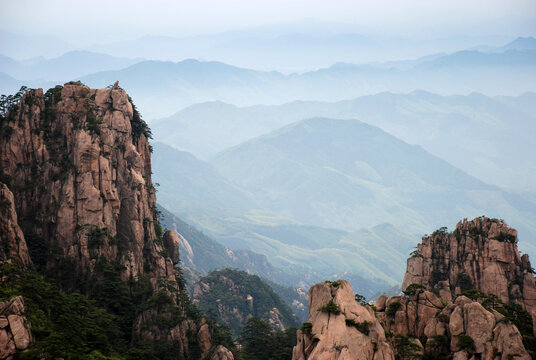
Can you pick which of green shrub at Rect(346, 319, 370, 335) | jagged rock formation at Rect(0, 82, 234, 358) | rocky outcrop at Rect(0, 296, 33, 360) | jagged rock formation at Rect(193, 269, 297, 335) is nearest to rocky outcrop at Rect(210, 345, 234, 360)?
jagged rock formation at Rect(0, 82, 234, 358)

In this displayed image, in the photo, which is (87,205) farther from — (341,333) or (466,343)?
(466,343)

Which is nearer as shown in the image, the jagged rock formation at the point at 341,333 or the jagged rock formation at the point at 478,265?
the jagged rock formation at the point at 341,333

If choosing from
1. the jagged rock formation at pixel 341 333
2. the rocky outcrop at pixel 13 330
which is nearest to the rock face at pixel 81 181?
the rocky outcrop at pixel 13 330

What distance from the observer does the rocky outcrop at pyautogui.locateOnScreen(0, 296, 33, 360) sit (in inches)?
2515

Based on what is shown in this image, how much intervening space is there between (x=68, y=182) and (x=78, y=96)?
591 inches

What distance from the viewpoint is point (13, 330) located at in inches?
2562

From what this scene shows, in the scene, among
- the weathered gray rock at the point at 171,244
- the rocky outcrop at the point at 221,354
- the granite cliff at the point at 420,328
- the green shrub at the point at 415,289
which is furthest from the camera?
the weathered gray rock at the point at 171,244

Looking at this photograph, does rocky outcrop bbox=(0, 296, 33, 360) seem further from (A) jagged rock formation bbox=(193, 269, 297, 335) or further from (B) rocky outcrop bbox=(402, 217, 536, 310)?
(A) jagged rock formation bbox=(193, 269, 297, 335)

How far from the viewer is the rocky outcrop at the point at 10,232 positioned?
83750 mm

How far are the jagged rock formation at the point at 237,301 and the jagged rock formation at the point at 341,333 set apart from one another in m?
77.0

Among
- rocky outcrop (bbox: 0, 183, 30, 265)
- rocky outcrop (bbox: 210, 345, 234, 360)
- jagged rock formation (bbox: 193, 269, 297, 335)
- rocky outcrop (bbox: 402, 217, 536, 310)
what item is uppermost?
rocky outcrop (bbox: 0, 183, 30, 265)

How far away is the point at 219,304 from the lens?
153m

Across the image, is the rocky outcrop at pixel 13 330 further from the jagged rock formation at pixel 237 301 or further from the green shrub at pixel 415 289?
the jagged rock formation at pixel 237 301

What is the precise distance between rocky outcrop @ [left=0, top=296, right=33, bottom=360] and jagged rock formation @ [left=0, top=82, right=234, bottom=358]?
18151 mm
